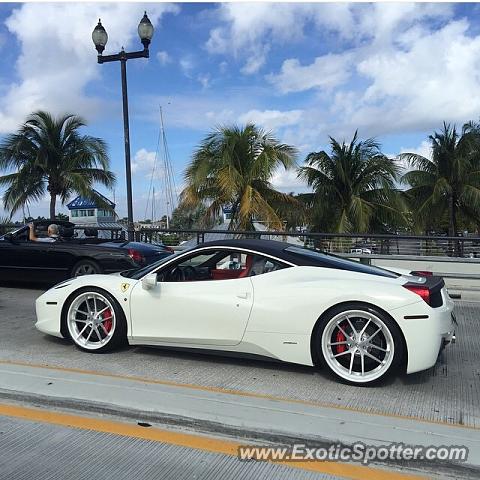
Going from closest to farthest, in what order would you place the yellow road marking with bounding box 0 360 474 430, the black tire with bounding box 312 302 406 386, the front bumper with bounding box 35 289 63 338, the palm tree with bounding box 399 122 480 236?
the yellow road marking with bounding box 0 360 474 430 < the black tire with bounding box 312 302 406 386 < the front bumper with bounding box 35 289 63 338 < the palm tree with bounding box 399 122 480 236

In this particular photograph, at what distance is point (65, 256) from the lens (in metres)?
9.59

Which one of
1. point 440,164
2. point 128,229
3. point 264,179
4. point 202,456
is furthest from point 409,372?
point 440,164

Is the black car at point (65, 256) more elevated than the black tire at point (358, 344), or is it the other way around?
the black car at point (65, 256)

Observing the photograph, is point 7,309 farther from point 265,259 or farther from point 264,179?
point 264,179

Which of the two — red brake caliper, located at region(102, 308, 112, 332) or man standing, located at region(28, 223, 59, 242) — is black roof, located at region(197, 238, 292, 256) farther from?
man standing, located at region(28, 223, 59, 242)

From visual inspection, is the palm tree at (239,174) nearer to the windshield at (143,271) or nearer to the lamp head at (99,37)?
the lamp head at (99,37)

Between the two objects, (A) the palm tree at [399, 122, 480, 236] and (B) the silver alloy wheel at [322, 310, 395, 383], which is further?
(A) the palm tree at [399, 122, 480, 236]

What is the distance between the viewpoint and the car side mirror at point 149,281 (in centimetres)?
529

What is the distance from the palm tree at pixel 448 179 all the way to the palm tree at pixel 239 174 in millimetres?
12064

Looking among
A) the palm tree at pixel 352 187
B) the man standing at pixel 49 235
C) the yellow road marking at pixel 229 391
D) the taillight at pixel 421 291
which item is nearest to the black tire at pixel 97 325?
the yellow road marking at pixel 229 391

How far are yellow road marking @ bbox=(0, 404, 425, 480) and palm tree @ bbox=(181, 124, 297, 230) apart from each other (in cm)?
1621

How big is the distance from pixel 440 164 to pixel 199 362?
28627 millimetres

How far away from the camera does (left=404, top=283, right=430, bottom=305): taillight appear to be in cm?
457

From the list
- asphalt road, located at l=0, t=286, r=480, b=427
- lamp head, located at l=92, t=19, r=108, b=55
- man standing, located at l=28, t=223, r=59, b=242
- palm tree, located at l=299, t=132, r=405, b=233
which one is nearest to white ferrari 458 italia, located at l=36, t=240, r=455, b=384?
asphalt road, located at l=0, t=286, r=480, b=427
